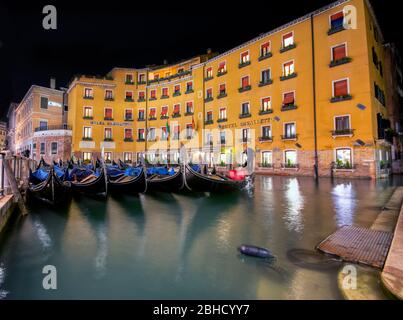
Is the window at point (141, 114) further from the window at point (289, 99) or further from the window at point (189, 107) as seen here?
the window at point (289, 99)

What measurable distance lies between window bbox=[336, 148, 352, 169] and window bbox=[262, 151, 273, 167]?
15.1 ft

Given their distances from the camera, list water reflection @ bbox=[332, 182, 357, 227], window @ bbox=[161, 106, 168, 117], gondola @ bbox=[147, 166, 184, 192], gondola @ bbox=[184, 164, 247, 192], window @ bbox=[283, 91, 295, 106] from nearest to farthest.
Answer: water reflection @ bbox=[332, 182, 357, 227] → gondola @ bbox=[184, 164, 247, 192] → gondola @ bbox=[147, 166, 184, 192] → window @ bbox=[283, 91, 295, 106] → window @ bbox=[161, 106, 168, 117]

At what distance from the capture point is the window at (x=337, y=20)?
579 inches

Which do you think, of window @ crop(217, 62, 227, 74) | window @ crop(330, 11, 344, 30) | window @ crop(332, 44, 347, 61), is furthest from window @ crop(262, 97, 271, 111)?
window @ crop(330, 11, 344, 30)

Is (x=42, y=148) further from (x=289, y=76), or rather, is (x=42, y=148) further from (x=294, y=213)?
(x=294, y=213)

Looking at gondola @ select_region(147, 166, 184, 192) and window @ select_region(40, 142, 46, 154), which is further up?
Answer: window @ select_region(40, 142, 46, 154)

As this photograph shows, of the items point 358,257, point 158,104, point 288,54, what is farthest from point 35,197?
point 158,104

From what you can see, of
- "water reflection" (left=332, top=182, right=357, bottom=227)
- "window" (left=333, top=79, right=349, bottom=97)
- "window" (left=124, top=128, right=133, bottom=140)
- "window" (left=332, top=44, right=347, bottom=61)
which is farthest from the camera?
"window" (left=124, top=128, right=133, bottom=140)

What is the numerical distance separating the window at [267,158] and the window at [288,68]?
594cm

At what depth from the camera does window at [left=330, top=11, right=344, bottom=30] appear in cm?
1472

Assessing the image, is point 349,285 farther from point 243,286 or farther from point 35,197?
point 35,197

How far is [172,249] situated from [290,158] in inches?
587

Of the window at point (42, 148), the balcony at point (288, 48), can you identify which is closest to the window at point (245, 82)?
the balcony at point (288, 48)

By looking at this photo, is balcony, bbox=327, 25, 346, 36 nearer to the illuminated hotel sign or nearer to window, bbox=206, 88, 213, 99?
the illuminated hotel sign
